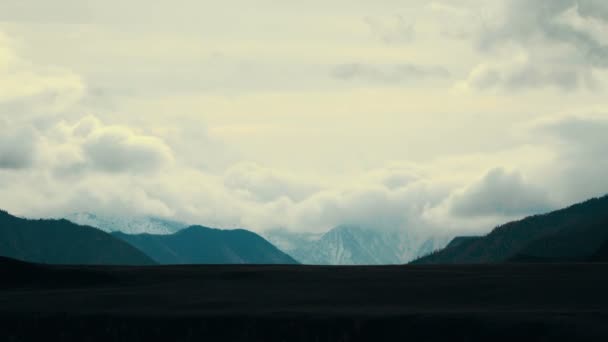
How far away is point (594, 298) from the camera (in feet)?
364

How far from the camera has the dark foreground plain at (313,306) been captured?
8850cm

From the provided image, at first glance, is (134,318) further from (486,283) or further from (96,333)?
(486,283)

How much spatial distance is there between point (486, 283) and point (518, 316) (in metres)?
45.9

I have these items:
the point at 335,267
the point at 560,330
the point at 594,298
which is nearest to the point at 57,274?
the point at 335,267

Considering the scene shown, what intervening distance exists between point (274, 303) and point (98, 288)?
45871mm

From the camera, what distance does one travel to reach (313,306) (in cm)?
10850

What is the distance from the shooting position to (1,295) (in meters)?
137

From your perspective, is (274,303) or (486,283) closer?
(274,303)

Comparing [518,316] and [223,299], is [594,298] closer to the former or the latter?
[518,316]

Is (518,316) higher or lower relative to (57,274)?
lower

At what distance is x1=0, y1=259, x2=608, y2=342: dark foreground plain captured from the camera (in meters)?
88.5

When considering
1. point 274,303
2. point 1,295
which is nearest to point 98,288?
point 1,295

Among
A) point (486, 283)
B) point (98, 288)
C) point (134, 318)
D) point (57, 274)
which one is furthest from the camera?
point (57, 274)

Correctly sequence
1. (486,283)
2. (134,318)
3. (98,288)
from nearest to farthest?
1. (134,318)
2. (486,283)
3. (98,288)
